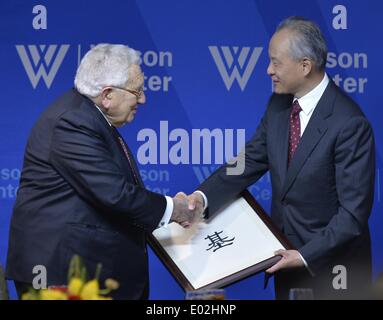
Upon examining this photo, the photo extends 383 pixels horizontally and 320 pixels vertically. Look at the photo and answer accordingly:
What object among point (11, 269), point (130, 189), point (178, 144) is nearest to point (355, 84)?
point (178, 144)

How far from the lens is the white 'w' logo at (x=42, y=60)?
5.07m

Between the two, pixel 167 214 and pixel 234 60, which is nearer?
pixel 167 214

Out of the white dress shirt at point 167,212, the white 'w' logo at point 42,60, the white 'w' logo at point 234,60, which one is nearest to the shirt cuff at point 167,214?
the white dress shirt at point 167,212

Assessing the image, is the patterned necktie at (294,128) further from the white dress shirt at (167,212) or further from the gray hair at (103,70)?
the gray hair at (103,70)

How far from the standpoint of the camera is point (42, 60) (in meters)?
5.10

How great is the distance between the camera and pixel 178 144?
16.7 feet

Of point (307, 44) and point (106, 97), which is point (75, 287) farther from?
point (307, 44)

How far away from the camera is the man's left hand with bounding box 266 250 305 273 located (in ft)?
12.6

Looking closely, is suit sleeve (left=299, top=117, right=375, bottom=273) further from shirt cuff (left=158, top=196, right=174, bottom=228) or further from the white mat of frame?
shirt cuff (left=158, top=196, right=174, bottom=228)

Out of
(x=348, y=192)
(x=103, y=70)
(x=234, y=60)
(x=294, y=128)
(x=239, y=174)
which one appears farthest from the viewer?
(x=234, y=60)

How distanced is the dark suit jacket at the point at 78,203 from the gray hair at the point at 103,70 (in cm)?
6

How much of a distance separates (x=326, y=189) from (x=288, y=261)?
359 mm

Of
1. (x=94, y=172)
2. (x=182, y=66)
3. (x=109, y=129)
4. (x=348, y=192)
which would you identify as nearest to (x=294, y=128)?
(x=348, y=192)

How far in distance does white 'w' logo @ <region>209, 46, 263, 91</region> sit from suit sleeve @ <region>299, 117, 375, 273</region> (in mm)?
1214
